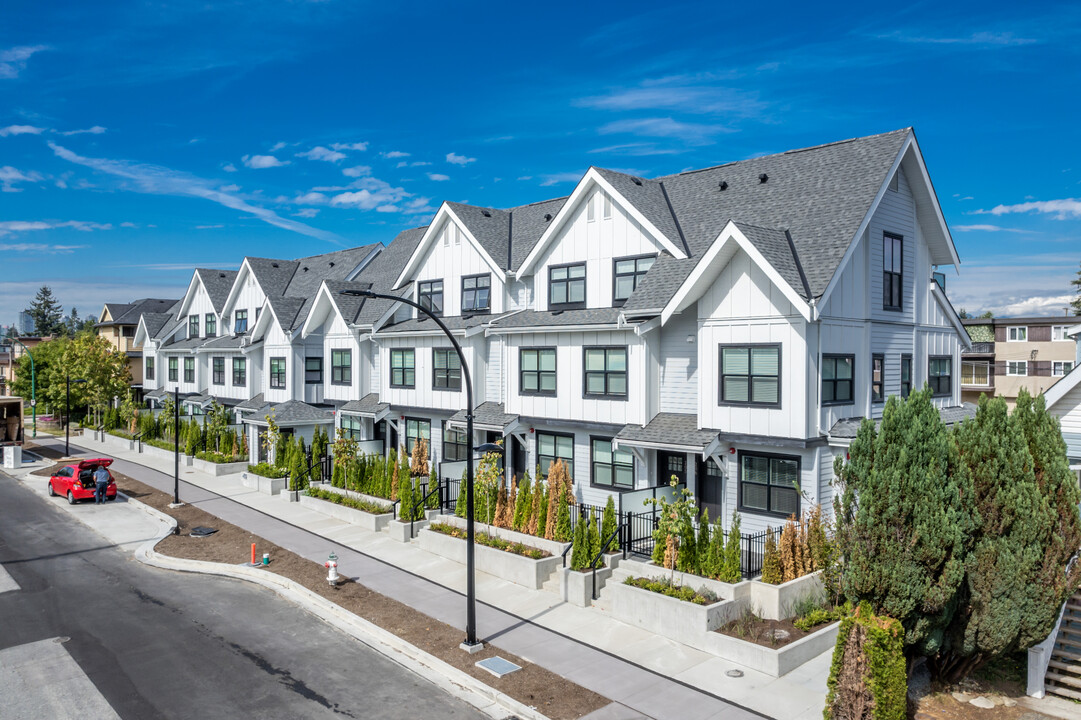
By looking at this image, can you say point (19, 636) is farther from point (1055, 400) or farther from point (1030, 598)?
point (1055, 400)

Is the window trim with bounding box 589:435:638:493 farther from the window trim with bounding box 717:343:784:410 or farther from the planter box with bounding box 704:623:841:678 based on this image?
the planter box with bounding box 704:623:841:678

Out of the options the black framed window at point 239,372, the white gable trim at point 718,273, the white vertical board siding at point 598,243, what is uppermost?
the white vertical board siding at point 598,243

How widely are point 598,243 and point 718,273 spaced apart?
5.73m

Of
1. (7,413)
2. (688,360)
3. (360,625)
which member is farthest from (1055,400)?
(7,413)

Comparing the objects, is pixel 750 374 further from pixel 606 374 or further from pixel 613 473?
pixel 613 473

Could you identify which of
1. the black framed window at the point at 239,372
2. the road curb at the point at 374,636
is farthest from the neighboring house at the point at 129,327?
the road curb at the point at 374,636

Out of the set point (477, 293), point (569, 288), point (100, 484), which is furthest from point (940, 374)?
point (100, 484)

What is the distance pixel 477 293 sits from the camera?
29562mm

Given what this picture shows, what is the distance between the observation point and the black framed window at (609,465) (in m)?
22.7

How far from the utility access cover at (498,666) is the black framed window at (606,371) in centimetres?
1029

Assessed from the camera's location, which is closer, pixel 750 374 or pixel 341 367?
pixel 750 374

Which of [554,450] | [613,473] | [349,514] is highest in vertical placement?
[554,450]

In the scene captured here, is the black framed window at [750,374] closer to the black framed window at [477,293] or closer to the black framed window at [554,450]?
the black framed window at [554,450]

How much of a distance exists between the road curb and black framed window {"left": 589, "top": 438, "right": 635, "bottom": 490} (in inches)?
372
